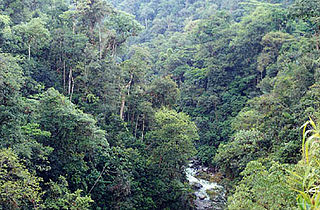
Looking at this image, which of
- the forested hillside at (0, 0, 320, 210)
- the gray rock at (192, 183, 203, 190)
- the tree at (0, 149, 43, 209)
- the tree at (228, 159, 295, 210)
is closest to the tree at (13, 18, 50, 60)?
the forested hillside at (0, 0, 320, 210)

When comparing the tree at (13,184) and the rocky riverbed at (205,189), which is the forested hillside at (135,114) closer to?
the tree at (13,184)

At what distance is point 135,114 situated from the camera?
21531mm

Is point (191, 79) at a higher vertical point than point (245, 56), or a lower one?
lower

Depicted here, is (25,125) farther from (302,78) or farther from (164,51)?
(164,51)

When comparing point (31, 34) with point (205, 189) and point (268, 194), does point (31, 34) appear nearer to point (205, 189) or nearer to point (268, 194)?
point (205, 189)

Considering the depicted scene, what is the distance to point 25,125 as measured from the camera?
12180mm

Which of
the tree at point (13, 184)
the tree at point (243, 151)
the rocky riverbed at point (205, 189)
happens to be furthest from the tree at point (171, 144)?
the tree at point (13, 184)

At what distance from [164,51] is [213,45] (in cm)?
800

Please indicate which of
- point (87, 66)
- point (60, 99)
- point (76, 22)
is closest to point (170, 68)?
point (76, 22)

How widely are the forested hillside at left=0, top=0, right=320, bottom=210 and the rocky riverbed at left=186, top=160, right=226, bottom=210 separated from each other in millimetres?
369

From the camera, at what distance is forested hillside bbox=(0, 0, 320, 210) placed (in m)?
10.4

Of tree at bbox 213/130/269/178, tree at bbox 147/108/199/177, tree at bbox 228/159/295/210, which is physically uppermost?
tree at bbox 228/159/295/210

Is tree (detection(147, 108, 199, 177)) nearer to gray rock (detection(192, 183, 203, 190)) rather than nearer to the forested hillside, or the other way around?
the forested hillside

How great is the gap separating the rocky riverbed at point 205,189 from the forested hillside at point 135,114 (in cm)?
37
